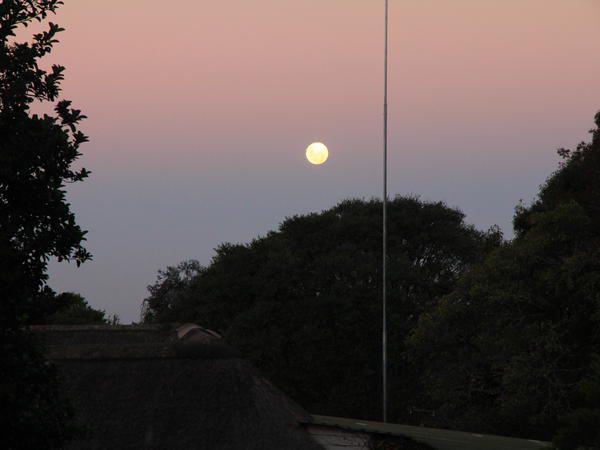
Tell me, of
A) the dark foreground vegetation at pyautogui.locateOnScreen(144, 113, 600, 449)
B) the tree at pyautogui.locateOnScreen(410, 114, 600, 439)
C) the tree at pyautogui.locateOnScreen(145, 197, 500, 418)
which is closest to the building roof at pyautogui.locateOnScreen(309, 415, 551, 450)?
the tree at pyautogui.locateOnScreen(410, 114, 600, 439)

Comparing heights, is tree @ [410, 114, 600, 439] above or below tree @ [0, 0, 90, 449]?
above

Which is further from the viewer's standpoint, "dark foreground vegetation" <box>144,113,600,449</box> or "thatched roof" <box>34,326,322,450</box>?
"dark foreground vegetation" <box>144,113,600,449</box>

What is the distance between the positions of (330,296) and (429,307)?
5.23 metres

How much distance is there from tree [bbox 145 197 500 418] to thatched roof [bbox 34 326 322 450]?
35467 mm

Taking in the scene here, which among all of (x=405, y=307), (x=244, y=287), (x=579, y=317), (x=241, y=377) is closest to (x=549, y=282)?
(x=579, y=317)

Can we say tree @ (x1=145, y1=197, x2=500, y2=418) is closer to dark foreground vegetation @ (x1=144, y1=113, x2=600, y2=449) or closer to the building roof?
Result: dark foreground vegetation @ (x1=144, y1=113, x2=600, y2=449)

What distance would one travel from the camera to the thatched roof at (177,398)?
18.4 m

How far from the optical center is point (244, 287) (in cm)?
5844

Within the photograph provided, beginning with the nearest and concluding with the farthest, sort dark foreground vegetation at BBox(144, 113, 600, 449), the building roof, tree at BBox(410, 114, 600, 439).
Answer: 1. the building roof
2. tree at BBox(410, 114, 600, 439)
3. dark foreground vegetation at BBox(144, 113, 600, 449)

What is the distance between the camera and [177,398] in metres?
19.1

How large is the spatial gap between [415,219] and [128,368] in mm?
43006

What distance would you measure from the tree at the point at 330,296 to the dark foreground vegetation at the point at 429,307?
0.08 metres

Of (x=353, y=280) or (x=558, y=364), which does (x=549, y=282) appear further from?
(x=353, y=280)

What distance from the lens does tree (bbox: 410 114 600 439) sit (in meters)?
34.8
